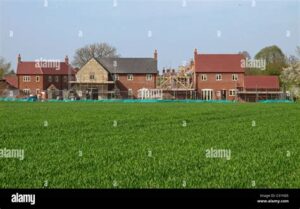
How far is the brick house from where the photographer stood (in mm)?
35000

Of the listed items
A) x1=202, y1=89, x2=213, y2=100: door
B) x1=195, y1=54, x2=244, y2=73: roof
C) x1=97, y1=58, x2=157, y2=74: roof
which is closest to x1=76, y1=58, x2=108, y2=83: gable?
x1=97, y1=58, x2=157, y2=74: roof

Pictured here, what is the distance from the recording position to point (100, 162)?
313 inches

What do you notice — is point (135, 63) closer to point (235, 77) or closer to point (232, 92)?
point (232, 92)

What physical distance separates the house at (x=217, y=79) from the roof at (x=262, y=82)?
12.3 feet

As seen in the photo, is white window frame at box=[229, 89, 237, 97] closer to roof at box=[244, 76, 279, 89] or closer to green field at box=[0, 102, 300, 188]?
roof at box=[244, 76, 279, 89]

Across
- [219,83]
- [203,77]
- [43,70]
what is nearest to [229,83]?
[203,77]

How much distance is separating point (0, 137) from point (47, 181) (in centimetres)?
634

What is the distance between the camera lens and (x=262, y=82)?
52.6 m

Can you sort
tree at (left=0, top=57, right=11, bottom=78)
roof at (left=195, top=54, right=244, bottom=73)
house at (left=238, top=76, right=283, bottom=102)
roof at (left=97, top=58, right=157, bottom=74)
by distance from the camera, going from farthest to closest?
house at (left=238, top=76, right=283, bottom=102) < roof at (left=195, top=54, right=244, bottom=73) < roof at (left=97, top=58, right=157, bottom=74) < tree at (left=0, top=57, right=11, bottom=78)

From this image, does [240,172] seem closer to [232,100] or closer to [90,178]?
[90,178]

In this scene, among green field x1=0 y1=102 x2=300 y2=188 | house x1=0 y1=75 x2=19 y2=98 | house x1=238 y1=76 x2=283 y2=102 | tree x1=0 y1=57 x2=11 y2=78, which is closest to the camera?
tree x1=0 y1=57 x2=11 y2=78

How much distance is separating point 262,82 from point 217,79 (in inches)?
660

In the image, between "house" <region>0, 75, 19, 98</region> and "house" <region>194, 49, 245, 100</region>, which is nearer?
"house" <region>0, 75, 19, 98</region>
